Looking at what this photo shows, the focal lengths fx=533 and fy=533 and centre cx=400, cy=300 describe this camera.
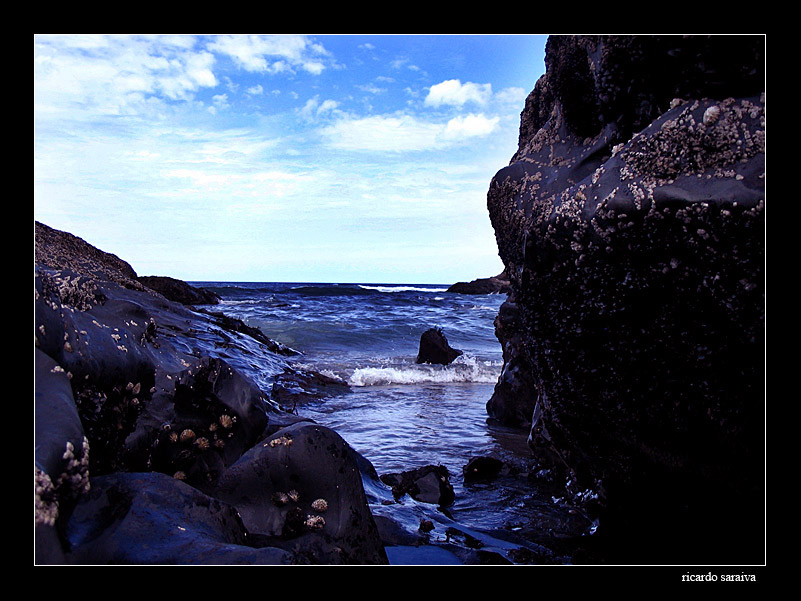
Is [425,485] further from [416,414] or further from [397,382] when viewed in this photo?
[397,382]

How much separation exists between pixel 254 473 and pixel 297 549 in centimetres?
39

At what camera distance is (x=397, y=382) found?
373 inches

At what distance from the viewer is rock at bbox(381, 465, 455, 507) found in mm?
3582

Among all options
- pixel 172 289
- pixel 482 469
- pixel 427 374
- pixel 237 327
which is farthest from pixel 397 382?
pixel 172 289

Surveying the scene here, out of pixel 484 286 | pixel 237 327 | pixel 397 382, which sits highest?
pixel 484 286

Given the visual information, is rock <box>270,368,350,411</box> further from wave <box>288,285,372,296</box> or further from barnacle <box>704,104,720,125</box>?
wave <box>288,285,372,296</box>

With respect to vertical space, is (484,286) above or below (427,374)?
above

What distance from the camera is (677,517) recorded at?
7.97 feet

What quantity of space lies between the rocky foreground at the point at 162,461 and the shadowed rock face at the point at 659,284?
1213 millimetres

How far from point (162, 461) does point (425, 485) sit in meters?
1.78

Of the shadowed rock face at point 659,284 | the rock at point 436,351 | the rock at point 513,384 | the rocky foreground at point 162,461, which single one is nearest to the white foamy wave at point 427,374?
the rock at point 436,351

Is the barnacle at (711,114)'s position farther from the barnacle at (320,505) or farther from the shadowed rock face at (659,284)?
the barnacle at (320,505)
